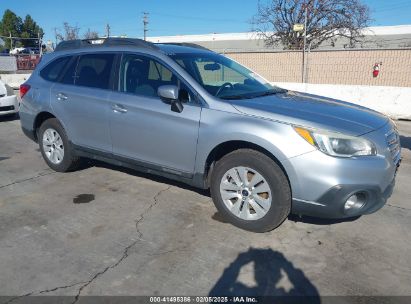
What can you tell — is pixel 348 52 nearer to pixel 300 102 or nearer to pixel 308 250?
pixel 300 102

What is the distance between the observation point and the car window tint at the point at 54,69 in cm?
520

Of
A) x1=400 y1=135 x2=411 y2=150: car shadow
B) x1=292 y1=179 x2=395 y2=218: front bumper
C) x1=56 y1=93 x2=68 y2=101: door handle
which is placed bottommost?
x1=400 y1=135 x2=411 y2=150: car shadow

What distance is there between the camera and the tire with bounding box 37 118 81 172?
5.17 metres

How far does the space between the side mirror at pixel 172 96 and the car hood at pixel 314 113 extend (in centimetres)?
54

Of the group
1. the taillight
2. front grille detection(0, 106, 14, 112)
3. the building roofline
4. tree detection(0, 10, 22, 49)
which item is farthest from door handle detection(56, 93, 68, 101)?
tree detection(0, 10, 22, 49)

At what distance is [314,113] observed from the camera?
3596 millimetres

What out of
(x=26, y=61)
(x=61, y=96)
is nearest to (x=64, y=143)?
(x=61, y=96)

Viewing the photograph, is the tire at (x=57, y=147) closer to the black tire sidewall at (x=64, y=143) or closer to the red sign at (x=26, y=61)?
the black tire sidewall at (x=64, y=143)

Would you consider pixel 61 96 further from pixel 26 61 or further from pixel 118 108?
pixel 26 61

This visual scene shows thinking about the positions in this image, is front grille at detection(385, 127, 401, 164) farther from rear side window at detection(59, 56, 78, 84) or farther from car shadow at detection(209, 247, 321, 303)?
rear side window at detection(59, 56, 78, 84)

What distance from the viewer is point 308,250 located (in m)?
3.38

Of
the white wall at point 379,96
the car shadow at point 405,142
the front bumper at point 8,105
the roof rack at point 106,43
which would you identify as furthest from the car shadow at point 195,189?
the white wall at point 379,96

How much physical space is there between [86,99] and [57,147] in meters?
1.03

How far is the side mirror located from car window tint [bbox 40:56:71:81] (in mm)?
2016
